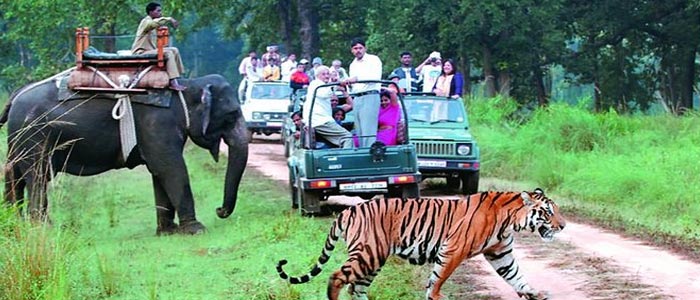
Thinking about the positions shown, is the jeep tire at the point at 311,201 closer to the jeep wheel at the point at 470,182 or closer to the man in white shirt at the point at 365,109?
the man in white shirt at the point at 365,109

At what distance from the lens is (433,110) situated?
21.0 metres

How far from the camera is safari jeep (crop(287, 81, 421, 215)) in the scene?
17.0 meters

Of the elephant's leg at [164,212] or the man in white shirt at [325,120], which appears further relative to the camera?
the elephant's leg at [164,212]

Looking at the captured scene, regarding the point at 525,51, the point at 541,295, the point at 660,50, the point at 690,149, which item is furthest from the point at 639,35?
the point at 541,295

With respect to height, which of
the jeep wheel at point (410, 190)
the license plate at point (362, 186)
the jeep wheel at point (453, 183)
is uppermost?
the license plate at point (362, 186)

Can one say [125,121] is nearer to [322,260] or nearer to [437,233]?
[322,260]

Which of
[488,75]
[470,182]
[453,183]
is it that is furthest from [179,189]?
[488,75]

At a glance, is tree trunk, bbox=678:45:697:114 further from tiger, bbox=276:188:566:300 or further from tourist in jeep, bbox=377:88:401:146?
tiger, bbox=276:188:566:300

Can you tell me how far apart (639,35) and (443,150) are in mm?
26288

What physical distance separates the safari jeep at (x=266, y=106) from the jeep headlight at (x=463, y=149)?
1208 cm

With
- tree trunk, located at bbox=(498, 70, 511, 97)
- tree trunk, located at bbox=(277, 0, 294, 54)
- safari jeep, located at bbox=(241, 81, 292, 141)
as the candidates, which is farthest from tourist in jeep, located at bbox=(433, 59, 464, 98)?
tree trunk, located at bbox=(277, 0, 294, 54)

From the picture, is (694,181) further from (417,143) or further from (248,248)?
(248,248)

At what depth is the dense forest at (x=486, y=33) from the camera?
39719mm

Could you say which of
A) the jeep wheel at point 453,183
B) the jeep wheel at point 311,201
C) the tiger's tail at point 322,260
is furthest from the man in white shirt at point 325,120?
the tiger's tail at point 322,260
